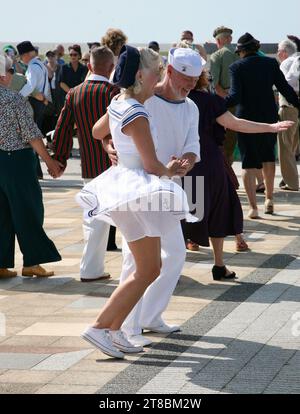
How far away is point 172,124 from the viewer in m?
7.70

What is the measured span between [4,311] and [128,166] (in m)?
1.96

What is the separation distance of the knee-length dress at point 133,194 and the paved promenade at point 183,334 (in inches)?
30.3

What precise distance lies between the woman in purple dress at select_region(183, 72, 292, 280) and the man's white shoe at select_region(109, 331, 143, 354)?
2.20 metres

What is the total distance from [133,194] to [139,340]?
104cm

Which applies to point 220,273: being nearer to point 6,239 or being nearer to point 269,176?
point 6,239

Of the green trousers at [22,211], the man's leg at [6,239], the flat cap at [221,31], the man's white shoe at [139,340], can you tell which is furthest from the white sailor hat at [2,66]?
the flat cap at [221,31]

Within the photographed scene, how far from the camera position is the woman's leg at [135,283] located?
647cm

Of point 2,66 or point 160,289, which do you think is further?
point 2,66

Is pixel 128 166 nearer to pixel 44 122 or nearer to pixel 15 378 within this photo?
pixel 15 378

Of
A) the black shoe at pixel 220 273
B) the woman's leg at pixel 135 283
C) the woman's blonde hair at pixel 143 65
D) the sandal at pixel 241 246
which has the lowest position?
the sandal at pixel 241 246

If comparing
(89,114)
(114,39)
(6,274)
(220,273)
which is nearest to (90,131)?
(89,114)

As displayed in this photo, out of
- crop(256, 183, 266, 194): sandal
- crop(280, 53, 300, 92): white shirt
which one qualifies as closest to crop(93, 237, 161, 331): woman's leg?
crop(256, 183, 266, 194): sandal

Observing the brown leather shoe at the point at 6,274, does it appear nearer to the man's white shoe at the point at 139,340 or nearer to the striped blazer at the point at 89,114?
the striped blazer at the point at 89,114

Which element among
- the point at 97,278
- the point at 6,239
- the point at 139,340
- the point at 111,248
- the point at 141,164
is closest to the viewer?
the point at 141,164
